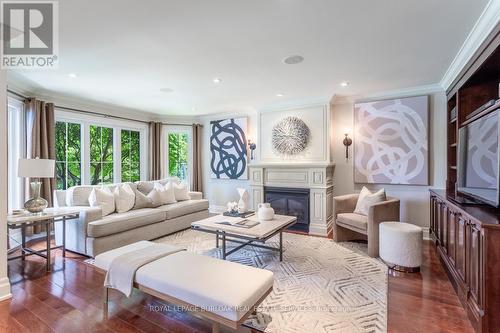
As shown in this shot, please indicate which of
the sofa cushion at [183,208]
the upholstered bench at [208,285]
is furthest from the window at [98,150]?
the upholstered bench at [208,285]

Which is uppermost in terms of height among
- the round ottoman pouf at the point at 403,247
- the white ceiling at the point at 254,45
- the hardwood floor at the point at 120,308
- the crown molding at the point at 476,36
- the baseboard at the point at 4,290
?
the white ceiling at the point at 254,45

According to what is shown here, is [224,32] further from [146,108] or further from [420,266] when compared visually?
[146,108]

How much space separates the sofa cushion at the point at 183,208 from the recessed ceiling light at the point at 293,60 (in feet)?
9.93

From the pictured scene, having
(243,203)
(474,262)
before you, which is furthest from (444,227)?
(243,203)

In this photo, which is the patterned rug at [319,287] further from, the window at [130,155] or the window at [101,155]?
the window at [130,155]

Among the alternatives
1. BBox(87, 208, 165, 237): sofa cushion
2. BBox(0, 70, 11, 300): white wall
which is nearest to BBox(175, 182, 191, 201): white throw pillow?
BBox(87, 208, 165, 237): sofa cushion

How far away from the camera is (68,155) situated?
4.79 meters

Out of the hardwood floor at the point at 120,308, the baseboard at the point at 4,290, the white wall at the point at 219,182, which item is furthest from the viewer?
the white wall at the point at 219,182

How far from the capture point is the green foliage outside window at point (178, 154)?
21.4 feet

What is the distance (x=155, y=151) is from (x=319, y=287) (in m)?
4.91

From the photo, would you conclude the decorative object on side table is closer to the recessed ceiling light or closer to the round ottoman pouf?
the round ottoman pouf

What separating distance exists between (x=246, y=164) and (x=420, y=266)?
3.75 metres

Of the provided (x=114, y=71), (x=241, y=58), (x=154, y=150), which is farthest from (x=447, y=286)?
(x=154, y=150)

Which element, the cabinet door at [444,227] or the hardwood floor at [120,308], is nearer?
the hardwood floor at [120,308]
